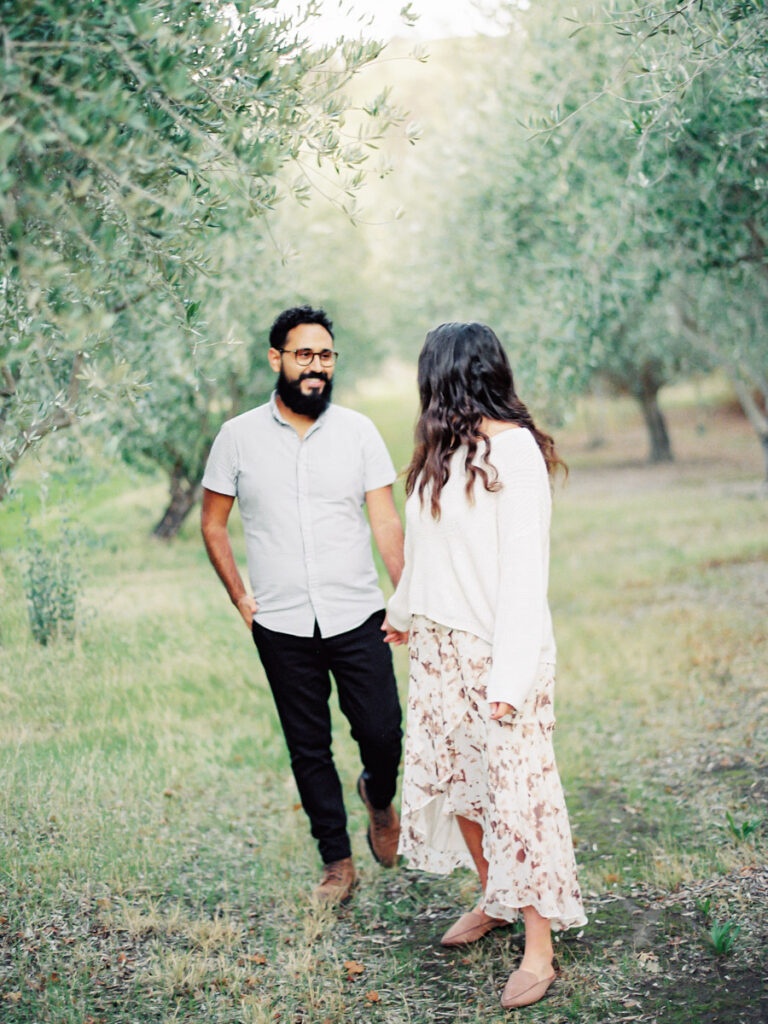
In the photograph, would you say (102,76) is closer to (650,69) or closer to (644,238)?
(650,69)

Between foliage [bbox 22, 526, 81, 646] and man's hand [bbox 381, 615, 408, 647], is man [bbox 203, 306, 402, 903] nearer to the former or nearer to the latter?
man's hand [bbox 381, 615, 408, 647]

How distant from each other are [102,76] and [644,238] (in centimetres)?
855

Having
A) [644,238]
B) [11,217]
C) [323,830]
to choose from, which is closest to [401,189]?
[644,238]

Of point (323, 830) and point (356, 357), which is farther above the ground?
point (356, 357)

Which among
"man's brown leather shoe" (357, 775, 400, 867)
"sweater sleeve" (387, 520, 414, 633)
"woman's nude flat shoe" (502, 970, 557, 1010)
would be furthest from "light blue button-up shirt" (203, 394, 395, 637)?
"woman's nude flat shoe" (502, 970, 557, 1010)

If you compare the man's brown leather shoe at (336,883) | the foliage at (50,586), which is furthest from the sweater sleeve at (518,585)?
the foliage at (50,586)

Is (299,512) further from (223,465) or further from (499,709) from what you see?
(499,709)

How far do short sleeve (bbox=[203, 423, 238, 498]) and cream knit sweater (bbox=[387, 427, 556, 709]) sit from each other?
3.36ft

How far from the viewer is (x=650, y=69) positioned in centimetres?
468

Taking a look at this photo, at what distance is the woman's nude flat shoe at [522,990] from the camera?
3662mm

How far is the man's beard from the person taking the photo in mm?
4414

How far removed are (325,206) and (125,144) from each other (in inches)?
512

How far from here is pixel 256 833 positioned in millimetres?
5754

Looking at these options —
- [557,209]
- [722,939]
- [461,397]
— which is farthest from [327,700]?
[557,209]
